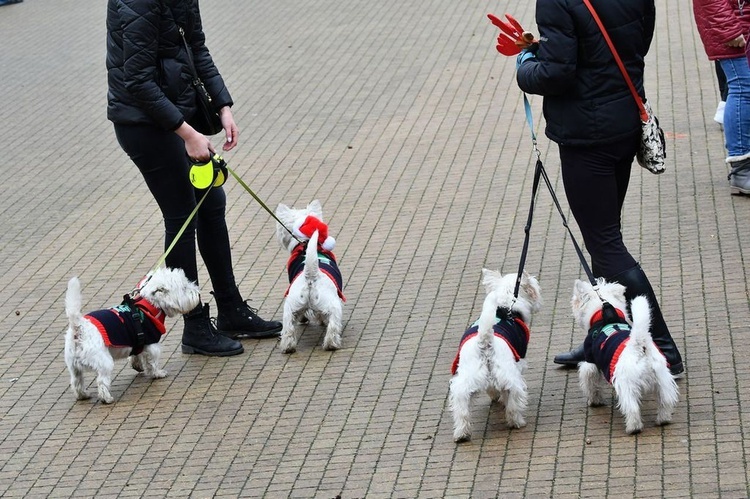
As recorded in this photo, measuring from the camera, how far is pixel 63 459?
5828 mm

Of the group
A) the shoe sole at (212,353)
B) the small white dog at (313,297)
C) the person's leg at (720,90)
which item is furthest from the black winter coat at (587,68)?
the person's leg at (720,90)

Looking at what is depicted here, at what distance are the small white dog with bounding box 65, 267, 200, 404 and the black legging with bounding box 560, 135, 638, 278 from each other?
234 cm

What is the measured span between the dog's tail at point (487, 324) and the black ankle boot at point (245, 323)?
2.13 meters

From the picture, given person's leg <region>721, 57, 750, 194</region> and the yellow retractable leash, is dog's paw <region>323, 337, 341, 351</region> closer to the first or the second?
the yellow retractable leash

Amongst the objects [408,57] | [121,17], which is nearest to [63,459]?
[121,17]

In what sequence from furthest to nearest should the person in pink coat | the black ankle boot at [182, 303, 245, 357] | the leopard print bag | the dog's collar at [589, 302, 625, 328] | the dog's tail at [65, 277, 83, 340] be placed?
the person in pink coat, the black ankle boot at [182, 303, 245, 357], the dog's tail at [65, 277, 83, 340], the leopard print bag, the dog's collar at [589, 302, 625, 328]

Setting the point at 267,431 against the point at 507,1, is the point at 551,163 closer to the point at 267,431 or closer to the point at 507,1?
the point at 267,431

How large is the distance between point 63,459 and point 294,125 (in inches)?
253

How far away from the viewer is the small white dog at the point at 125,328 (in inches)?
245

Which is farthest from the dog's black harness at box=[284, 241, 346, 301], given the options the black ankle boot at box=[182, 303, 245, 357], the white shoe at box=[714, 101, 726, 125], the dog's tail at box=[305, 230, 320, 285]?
the white shoe at box=[714, 101, 726, 125]

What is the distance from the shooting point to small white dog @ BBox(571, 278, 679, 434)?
5184 millimetres

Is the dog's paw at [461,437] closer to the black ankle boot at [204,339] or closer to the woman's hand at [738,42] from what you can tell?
the black ankle boot at [204,339]

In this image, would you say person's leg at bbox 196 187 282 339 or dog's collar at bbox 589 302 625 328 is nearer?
dog's collar at bbox 589 302 625 328

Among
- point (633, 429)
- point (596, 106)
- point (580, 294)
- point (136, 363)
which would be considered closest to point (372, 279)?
point (136, 363)
